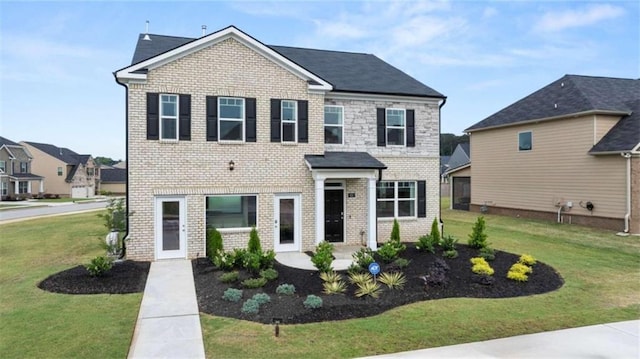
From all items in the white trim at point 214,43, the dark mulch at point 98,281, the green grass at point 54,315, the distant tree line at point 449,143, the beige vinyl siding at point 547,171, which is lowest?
the green grass at point 54,315

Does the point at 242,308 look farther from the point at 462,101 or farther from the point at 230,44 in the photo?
the point at 462,101

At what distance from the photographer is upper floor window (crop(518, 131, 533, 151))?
2562 centimetres

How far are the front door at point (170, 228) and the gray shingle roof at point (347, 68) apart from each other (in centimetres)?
492

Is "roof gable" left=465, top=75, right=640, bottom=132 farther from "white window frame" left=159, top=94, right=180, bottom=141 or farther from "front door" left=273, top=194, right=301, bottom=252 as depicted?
"white window frame" left=159, top=94, right=180, bottom=141

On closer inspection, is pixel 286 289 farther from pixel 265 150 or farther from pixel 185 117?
pixel 185 117

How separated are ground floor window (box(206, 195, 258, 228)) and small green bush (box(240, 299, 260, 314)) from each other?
596 centimetres

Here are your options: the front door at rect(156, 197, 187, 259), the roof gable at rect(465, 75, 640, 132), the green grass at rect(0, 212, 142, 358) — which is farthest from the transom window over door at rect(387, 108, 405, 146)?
the roof gable at rect(465, 75, 640, 132)

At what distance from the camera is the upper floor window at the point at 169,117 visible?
1360 centimetres

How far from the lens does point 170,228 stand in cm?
1375

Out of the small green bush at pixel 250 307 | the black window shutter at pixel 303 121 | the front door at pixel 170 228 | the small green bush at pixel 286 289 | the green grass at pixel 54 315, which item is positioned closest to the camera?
the green grass at pixel 54 315

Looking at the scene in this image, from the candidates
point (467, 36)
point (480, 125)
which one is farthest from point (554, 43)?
point (480, 125)

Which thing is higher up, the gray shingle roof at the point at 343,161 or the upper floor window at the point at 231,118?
the upper floor window at the point at 231,118

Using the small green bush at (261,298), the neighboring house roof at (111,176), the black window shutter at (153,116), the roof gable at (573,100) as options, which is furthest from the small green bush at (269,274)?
the neighboring house roof at (111,176)

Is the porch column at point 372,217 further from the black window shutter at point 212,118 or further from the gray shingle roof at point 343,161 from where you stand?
the black window shutter at point 212,118
